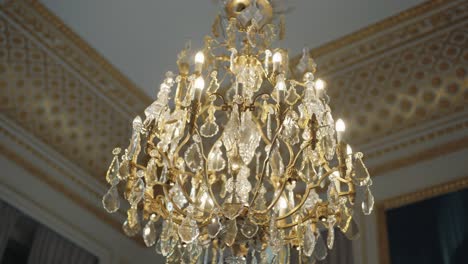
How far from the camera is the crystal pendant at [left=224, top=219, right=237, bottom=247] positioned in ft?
10.6

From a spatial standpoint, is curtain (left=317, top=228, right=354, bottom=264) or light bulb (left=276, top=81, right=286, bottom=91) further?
curtain (left=317, top=228, right=354, bottom=264)

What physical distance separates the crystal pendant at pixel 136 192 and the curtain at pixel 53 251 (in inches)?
87.5

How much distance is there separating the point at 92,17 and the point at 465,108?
333cm

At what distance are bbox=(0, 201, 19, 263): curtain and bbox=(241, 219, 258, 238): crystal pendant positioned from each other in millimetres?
2761

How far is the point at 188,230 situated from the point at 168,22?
2.70 metres

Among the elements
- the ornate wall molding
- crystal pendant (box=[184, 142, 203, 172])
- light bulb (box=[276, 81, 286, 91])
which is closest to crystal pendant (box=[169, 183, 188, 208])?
crystal pendant (box=[184, 142, 203, 172])

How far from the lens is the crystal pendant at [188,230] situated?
346cm

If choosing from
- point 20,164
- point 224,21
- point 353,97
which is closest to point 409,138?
point 353,97

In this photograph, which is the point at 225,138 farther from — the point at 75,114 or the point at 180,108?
the point at 75,114

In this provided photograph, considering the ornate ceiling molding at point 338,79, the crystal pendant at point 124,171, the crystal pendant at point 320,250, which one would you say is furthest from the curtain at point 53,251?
the crystal pendant at point 320,250

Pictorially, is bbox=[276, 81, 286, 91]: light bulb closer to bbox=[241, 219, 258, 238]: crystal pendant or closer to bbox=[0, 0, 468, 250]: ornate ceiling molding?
bbox=[241, 219, 258, 238]: crystal pendant

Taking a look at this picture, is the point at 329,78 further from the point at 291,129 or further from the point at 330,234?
the point at 330,234

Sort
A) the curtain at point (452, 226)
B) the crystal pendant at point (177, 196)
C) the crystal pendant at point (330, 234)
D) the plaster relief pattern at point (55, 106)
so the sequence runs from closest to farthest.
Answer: the crystal pendant at point (330, 234), the crystal pendant at point (177, 196), the curtain at point (452, 226), the plaster relief pattern at point (55, 106)

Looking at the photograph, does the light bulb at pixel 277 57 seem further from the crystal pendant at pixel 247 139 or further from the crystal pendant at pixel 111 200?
the crystal pendant at pixel 111 200
